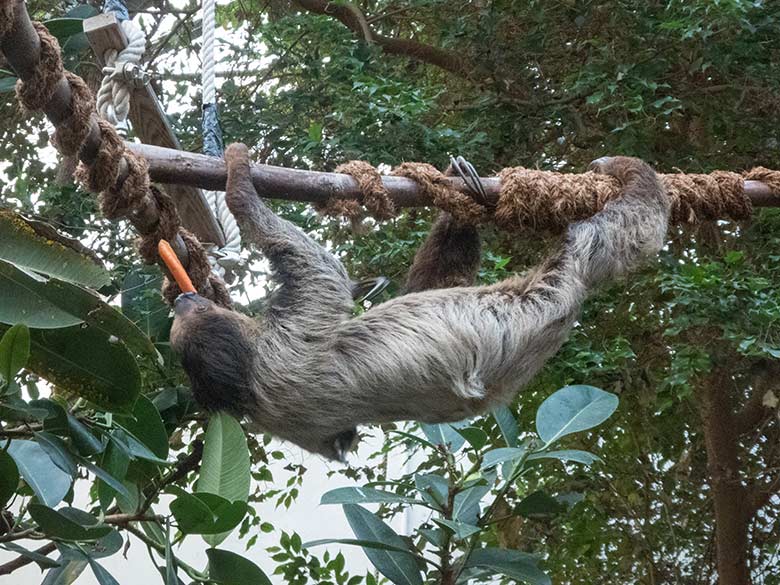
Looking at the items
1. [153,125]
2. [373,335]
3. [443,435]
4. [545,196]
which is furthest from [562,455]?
[153,125]

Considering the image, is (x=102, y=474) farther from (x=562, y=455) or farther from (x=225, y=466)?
(x=562, y=455)

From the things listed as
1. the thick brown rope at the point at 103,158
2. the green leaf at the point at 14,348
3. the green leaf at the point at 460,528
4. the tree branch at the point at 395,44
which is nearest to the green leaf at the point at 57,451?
the green leaf at the point at 14,348

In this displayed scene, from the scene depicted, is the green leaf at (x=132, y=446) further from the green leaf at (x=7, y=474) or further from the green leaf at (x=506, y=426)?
the green leaf at (x=506, y=426)

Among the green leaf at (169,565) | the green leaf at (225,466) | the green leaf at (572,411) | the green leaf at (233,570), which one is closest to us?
the green leaf at (169,565)

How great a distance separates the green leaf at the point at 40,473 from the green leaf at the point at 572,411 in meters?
1.40

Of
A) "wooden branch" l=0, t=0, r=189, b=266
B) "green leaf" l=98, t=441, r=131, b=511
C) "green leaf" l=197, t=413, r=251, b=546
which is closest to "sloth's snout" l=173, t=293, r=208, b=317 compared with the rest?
"wooden branch" l=0, t=0, r=189, b=266

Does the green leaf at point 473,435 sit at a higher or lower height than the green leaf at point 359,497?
higher

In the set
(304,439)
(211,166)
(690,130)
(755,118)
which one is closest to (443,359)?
(304,439)

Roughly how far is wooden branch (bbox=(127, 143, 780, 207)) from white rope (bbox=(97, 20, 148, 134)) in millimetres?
139

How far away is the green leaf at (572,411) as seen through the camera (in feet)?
9.21

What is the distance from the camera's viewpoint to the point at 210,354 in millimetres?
2941

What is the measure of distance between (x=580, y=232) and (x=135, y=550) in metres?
4.78

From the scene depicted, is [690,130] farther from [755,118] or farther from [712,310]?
[712,310]

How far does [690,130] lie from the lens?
5312 mm
